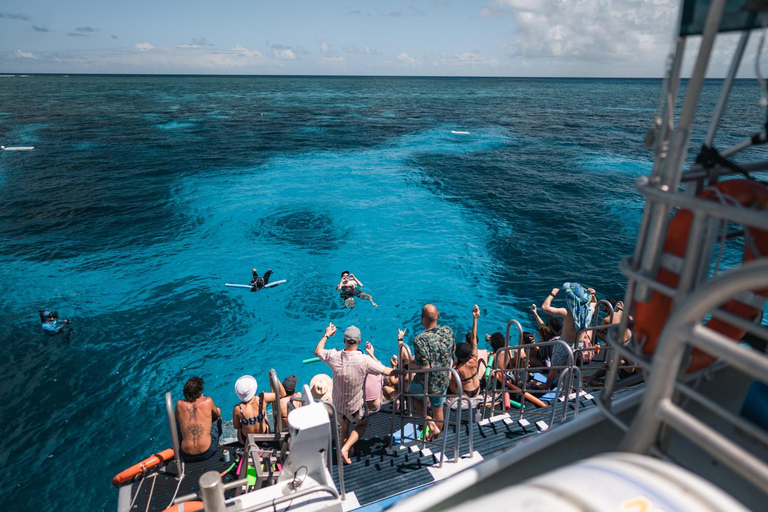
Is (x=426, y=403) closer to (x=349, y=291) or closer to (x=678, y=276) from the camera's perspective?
(x=678, y=276)

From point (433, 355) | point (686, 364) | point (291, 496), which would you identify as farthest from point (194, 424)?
point (686, 364)

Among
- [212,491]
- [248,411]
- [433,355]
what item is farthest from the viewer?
[248,411]

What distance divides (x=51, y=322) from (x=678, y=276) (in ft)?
54.2

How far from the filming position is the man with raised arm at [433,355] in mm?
5527

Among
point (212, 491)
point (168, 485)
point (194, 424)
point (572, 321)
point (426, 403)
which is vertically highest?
point (212, 491)

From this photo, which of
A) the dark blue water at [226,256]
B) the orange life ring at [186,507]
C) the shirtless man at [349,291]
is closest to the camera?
the orange life ring at [186,507]

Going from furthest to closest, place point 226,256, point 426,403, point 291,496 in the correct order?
point 226,256 < point 426,403 < point 291,496

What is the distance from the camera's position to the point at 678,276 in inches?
83.4

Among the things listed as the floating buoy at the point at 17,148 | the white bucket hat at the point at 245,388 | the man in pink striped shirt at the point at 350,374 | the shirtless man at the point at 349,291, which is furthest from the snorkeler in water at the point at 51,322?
the floating buoy at the point at 17,148

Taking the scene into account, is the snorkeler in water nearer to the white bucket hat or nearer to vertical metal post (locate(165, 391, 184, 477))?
vertical metal post (locate(165, 391, 184, 477))

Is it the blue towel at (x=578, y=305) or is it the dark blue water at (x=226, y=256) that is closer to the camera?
the blue towel at (x=578, y=305)

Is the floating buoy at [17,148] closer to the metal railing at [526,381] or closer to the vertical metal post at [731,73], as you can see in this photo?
the metal railing at [526,381]

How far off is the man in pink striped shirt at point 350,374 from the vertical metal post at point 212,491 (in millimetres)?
2589

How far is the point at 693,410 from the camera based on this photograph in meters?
2.71
